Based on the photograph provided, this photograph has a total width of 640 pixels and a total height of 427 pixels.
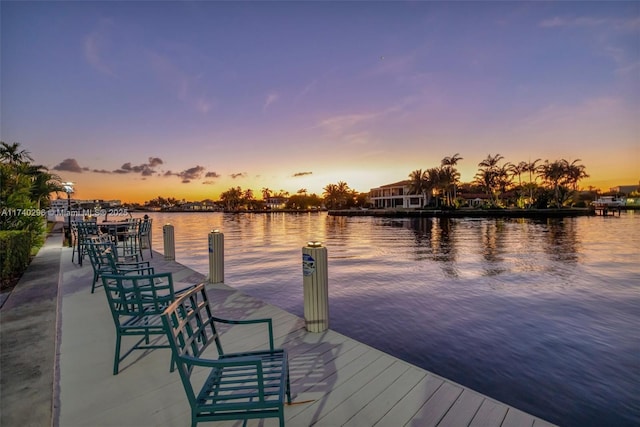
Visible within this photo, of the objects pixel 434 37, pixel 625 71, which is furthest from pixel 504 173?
pixel 434 37

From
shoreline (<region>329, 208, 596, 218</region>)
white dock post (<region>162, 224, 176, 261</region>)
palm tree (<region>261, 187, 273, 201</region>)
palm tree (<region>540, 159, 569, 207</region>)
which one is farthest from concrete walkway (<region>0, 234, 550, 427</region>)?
palm tree (<region>261, 187, 273, 201</region>)

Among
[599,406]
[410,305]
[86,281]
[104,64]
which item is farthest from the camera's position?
[104,64]

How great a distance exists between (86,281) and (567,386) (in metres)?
9.29

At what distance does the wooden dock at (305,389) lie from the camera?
2270mm

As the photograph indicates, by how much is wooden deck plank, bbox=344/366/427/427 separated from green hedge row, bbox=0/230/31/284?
8.54 m

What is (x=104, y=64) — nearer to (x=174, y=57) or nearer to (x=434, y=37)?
(x=174, y=57)

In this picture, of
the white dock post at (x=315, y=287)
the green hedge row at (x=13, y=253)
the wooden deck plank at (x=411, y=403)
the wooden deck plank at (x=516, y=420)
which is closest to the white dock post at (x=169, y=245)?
the green hedge row at (x=13, y=253)

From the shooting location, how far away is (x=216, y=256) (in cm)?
688

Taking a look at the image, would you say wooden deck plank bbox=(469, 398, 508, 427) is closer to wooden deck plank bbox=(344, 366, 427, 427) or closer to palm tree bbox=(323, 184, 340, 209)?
wooden deck plank bbox=(344, 366, 427, 427)

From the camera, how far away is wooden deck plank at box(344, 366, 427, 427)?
7.40ft

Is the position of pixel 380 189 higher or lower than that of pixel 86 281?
higher

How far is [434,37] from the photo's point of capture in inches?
808

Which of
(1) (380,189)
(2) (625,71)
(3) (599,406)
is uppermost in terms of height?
(2) (625,71)

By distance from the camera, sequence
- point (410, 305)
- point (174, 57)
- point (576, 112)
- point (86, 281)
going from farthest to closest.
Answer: point (576, 112), point (174, 57), point (410, 305), point (86, 281)
